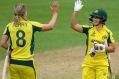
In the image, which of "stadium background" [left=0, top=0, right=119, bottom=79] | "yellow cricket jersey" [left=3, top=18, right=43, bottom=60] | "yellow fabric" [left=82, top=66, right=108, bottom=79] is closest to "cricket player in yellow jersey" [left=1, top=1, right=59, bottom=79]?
"yellow cricket jersey" [left=3, top=18, right=43, bottom=60]

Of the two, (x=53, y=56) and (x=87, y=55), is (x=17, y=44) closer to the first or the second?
(x=87, y=55)

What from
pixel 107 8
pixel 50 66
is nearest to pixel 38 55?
pixel 50 66

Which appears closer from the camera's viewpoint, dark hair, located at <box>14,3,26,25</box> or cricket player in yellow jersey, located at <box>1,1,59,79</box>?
dark hair, located at <box>14,3,26,25</box>

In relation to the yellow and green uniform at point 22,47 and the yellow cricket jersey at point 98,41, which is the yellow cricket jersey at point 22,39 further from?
the yellow cricket jersey at point 98,41

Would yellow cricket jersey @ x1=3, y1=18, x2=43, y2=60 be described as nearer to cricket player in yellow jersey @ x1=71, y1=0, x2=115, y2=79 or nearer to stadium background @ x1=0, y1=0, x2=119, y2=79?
cricket player in yellow jersey @ x1=71, y1=0, x2=115, y2=79

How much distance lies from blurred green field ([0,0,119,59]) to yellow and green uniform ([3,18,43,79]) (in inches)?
246

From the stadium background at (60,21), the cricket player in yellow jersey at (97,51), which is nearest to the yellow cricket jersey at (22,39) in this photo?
the cricket player in yellow jersey at (97,51)

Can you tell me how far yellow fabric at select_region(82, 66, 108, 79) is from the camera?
10023mm

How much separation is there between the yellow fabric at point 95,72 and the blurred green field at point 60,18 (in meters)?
6.07

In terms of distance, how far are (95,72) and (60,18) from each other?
1356cm

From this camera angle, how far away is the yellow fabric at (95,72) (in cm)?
1002

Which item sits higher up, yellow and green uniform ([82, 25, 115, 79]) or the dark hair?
the dark hair

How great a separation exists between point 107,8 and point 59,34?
7303 millimetres

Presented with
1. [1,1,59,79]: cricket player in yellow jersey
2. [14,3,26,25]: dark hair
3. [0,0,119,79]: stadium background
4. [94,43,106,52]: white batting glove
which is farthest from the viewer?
[0,0,119,79]: stadium background
